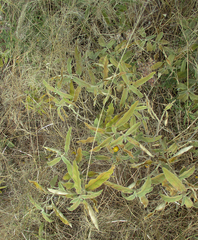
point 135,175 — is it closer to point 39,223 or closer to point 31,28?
point 39,223

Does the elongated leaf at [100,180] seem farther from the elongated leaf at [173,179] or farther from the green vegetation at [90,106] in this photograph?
the green vegetation at [90,106]

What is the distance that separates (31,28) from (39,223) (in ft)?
4.85

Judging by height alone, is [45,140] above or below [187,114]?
below

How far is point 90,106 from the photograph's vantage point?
60.2 inches

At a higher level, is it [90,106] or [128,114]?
[128,114]

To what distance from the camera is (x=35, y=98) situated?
1536 mm

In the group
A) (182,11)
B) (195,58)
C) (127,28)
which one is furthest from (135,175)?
(182,11)

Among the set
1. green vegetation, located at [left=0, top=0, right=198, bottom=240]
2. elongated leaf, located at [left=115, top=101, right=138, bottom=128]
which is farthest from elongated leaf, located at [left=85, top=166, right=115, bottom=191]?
green vegetation, located at [left=0, top=0, right=198, bottom=240]

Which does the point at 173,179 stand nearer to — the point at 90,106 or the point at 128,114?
the point at 128,114

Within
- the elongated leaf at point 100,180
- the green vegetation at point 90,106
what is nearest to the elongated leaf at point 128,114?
the elongated leaf at point 100,180

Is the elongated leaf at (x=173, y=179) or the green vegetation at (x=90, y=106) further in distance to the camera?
the green vegetation at (x=90, y=106)

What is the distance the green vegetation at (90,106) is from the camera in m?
1.34

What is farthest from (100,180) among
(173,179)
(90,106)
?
(90,106)

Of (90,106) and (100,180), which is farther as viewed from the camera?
(90,106)
